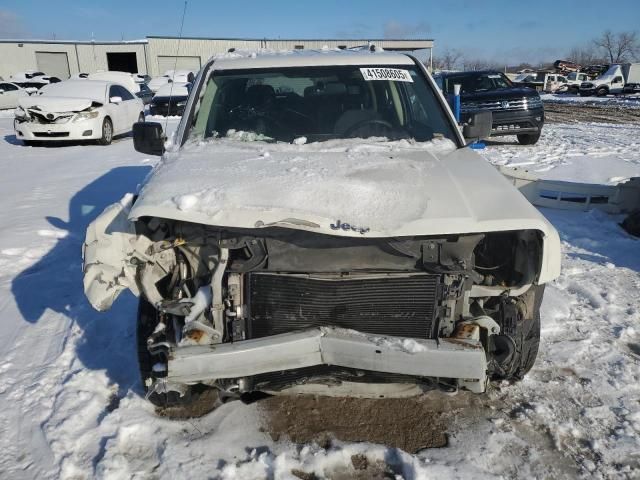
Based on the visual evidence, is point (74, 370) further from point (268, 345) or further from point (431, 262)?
point (431, 262)

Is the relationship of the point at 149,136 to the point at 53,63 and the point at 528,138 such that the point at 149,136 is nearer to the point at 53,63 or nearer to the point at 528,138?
the point at 528,138

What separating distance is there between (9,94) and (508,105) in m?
20.5

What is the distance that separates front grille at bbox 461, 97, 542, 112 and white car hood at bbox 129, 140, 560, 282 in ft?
31.1

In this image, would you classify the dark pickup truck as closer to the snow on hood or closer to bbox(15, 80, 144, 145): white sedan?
bbox(15, 80, 144, 145): white sedan

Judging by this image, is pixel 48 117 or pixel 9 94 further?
pixel 9 94

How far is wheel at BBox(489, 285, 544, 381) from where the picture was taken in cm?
264

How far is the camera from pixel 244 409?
2.91 m

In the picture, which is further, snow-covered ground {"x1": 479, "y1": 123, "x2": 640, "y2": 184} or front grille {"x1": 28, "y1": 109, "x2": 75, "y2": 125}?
front grille {"x1": 28, "y1": 109, "x2": 75, "y2": 125}

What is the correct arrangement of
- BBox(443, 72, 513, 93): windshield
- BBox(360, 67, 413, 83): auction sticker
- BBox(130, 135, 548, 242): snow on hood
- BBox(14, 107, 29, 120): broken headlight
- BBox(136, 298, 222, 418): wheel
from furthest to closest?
BBox(443, 72, 513, 93): windshield < BBox(14, 107, 29, 120): broken headlight < BBox(360, 67, 413, 83): auction sticker < BBox(136, 298, 222, 418): wheel < BBox(130, 135, 548, 242): snow on hood

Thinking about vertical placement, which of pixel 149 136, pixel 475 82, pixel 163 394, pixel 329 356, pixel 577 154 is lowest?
pixel 577 154

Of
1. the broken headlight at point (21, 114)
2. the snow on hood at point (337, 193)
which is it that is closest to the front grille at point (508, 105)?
the snow on hood at point (337, 193)

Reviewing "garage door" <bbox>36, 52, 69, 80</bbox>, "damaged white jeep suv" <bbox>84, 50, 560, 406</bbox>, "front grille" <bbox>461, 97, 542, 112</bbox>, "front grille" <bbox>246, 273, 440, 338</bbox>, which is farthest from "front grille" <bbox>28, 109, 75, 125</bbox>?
"garage door" <bbox>36, 52, 69, 80</bbox>

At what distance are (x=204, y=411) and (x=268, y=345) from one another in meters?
0.85

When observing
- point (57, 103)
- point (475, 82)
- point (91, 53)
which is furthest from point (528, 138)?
point (91, 53)
